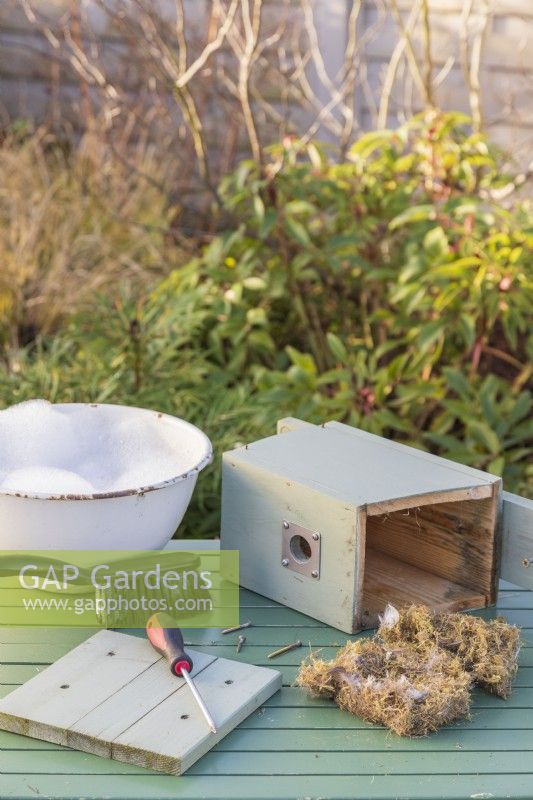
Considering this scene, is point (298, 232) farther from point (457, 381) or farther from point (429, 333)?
point (457, 381)

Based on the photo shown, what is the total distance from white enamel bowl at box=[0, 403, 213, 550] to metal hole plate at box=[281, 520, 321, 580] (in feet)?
0.59

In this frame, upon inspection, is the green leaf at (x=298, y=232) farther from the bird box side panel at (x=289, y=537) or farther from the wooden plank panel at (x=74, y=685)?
the wooden plank panel at (x=74, y=685)

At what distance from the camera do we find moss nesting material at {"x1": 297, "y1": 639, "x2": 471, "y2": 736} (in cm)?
146

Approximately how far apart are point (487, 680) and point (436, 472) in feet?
1.19

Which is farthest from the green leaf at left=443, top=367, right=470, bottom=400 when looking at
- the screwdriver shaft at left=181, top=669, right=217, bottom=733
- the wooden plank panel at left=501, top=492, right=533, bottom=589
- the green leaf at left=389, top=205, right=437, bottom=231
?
the screwdriver shaft at left=181, top=669, right=217, bottom=733

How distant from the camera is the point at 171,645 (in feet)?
5.12

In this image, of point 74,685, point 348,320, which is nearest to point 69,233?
point 348,320

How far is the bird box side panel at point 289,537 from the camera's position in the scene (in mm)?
1681

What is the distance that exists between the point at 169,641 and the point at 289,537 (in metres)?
0.29

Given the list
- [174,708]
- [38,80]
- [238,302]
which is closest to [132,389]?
[238,302]

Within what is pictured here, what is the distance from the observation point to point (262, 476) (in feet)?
5.86

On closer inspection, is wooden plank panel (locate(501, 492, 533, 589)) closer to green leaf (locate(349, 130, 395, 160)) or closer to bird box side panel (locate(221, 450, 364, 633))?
bird box side panel (locate(221, 450, 364, 633))

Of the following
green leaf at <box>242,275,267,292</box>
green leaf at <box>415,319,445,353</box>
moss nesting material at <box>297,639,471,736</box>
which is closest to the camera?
moss nesting material at <box>297,639,471,736</box>

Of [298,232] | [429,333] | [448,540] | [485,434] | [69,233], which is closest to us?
[448,540]
